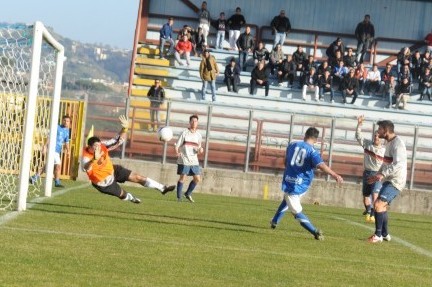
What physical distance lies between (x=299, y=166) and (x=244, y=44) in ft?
78.7

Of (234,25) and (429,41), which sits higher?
(429,41)

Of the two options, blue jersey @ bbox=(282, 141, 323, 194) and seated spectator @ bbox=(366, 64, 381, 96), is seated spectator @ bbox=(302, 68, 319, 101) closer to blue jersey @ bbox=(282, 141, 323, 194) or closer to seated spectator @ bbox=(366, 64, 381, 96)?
seated spectator @ bbox=(366, 64, 381, 96)

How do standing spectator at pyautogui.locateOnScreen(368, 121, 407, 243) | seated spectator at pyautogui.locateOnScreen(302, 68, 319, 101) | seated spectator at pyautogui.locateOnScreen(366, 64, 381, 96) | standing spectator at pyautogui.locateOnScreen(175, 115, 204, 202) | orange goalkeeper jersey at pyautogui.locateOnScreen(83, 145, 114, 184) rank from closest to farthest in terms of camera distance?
standing spectator at pyautogui.locateOnScreen(368, 121, 407, 243) < orange goalkeeper jersey at pyautogui.locateOnScreen(83, 145, 114, 184) < standing spectator at pyautogui.locateOnScreen(175, 115, 204, 202) < seated spectator at pyautogui.locateOnScreen(302, 68, 319, 101) < seated spectator at pyautogui.locateOnScreen(366, 64, 381, 96)

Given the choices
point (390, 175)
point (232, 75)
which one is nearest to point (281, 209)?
point (390, 175)

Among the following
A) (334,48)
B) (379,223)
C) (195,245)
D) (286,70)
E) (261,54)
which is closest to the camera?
(195,245)

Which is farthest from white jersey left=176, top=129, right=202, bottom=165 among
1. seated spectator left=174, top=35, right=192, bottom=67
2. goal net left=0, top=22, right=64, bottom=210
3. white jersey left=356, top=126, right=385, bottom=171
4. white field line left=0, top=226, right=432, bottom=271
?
seated spectator left=174, top=35, right=192, bottom=67

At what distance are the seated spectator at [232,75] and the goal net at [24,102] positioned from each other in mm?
15028

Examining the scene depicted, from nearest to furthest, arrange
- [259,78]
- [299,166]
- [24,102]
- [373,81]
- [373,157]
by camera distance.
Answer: [299,166] < [24,102] < [373,157] < [259,78] < [373,81]

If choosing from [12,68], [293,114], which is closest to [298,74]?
[293,114]

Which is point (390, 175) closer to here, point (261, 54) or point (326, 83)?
point (326, 83)

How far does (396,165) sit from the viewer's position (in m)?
18.7

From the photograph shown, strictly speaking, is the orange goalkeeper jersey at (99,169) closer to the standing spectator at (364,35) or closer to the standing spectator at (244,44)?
the standing spectator at (244,44)

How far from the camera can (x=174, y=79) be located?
42719 millimetres

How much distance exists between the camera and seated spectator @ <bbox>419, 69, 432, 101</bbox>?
138ft
